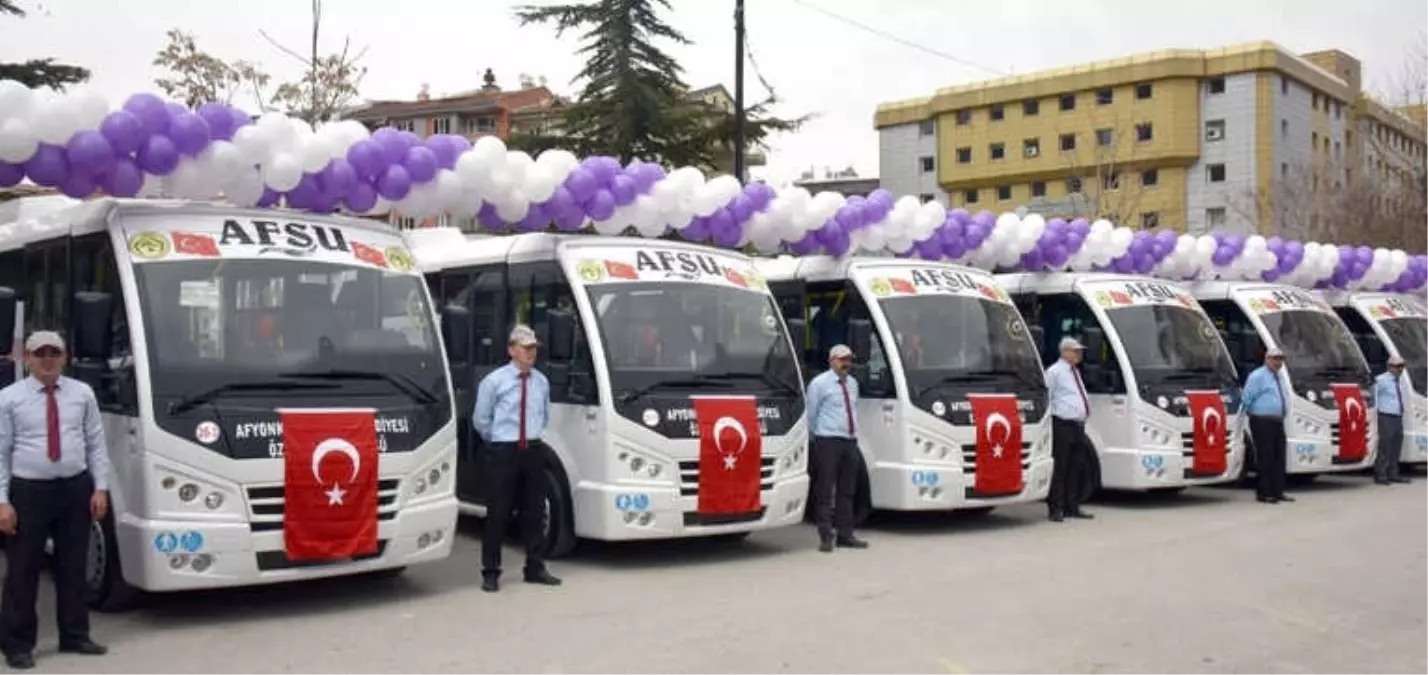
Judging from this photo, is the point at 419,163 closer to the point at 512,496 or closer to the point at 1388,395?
the point at 512,496

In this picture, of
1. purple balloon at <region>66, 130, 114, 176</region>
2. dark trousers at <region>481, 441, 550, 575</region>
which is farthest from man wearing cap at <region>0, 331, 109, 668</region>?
dark trousers at <region>481, 441, 550, 575</region>

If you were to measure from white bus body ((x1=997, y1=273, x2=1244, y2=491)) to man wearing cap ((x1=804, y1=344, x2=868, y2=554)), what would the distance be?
3.30 metres

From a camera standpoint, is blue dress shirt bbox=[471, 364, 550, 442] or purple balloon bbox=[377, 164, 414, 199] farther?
purple balloon bbox=[377, 164, 414, 199]

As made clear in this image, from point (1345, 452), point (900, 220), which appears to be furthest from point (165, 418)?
point (1345, 452)

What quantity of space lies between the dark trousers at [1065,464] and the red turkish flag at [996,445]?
1.03 m

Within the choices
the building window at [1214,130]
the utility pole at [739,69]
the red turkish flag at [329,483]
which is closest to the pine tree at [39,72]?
the utility pole at [739,69]

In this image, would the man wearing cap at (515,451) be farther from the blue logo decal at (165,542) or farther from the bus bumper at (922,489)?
the bus bumper at (922,489)

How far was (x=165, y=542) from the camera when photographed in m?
7.89

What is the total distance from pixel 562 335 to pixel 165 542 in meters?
3.31

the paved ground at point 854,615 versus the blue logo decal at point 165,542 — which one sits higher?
the blue logo decal at point 165,542

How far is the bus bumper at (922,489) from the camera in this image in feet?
39.9

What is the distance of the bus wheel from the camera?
27.0 feet

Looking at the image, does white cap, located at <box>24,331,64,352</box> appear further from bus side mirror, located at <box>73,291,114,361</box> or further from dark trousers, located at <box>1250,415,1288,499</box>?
dark trousers, located at <box>1250,415,1288,499</box>

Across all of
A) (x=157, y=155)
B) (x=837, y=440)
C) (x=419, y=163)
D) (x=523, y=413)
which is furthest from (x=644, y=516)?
(x=157, y=155)
